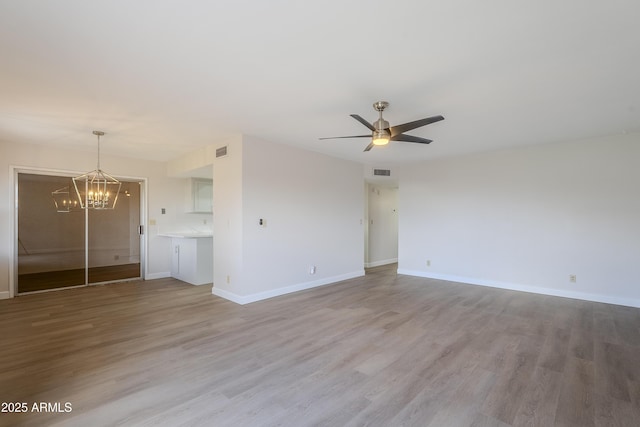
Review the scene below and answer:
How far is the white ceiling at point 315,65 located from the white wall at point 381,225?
385 centimetres

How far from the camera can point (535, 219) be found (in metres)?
5.09

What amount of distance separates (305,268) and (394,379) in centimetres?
307

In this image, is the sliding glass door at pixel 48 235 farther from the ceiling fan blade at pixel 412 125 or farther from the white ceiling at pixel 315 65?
the ceiling fan blade at pixel 412 125

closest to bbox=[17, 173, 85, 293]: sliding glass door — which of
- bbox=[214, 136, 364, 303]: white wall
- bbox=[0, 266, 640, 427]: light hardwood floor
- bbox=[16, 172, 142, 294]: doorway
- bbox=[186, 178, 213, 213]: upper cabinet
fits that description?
Result: bbox=[16, 172, 142, 294]: doorway

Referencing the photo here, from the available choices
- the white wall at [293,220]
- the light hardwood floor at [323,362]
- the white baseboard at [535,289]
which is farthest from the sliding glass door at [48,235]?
the white baseboard at [535,289]

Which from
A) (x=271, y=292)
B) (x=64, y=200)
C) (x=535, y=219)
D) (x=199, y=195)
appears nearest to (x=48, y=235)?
(x=64, y=200)

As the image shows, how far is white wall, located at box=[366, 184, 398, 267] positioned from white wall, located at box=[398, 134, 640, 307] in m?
1.26

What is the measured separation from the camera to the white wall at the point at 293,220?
4.53 meters

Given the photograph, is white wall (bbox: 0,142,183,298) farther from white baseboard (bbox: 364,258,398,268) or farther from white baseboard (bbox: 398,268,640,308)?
white baseboard (bbox: 398,268,640,308)

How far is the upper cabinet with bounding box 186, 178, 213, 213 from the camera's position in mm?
6629

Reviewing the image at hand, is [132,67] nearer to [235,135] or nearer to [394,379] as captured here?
[235,135]

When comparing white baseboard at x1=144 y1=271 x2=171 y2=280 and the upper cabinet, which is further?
the upper cabinet

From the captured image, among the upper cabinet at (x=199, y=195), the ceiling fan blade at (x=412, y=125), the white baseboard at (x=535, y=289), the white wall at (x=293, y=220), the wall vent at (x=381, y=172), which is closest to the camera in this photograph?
the ceiling fan blade at (x=412, y=125)

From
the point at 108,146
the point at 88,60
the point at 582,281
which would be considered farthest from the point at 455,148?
the point at 108,146
